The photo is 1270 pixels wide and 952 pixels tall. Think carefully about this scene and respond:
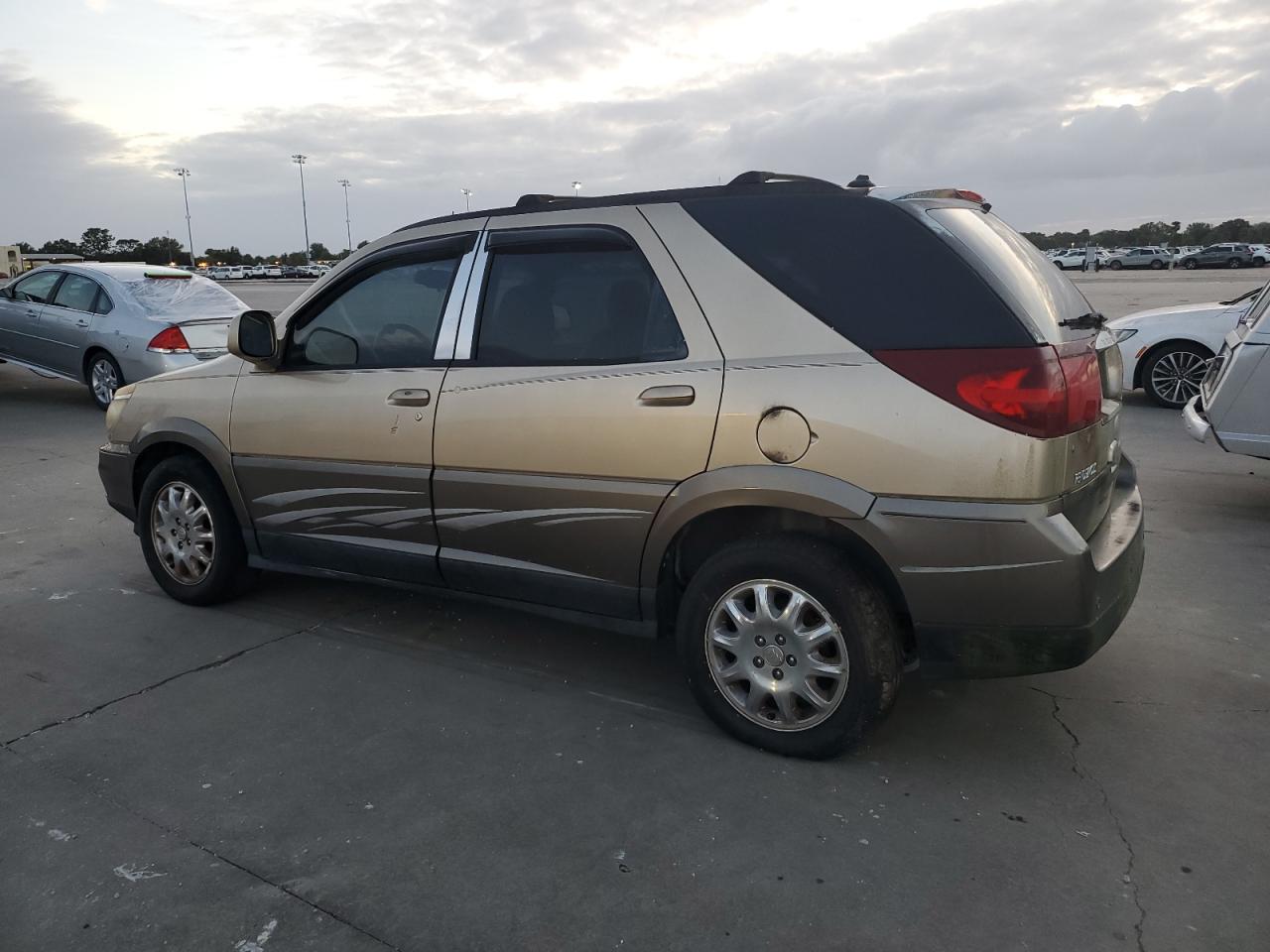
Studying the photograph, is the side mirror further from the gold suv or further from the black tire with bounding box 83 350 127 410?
the black tire with bounding box 83 350 127 410

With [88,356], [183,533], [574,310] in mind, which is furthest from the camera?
[88,356]

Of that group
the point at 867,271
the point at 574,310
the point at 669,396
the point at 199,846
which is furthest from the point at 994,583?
the point at 199,846

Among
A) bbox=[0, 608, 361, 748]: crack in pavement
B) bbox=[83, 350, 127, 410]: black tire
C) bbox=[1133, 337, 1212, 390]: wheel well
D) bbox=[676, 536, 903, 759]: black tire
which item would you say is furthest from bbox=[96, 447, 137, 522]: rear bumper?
bbox=[1133, 337, 1212, 390]: wheel well

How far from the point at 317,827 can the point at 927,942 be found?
1.76m

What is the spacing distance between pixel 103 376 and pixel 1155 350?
37.2 ft

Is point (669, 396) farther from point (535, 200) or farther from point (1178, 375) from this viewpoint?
point (1178, 375)

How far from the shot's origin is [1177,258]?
62.2m

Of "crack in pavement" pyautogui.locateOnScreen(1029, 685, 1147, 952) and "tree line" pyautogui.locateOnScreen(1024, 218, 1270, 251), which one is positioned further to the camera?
"tree line" pyautogui.locateOnScreen(1024, 218, 1270, 251)

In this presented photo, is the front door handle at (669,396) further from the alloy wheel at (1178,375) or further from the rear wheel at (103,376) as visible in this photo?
the rear wheel at (103,376)

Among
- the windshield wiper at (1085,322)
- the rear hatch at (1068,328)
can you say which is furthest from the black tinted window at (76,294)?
the windshield wiper at (1085,322)

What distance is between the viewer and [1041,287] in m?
3.27

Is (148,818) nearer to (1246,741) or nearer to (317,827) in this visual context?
(317,827)

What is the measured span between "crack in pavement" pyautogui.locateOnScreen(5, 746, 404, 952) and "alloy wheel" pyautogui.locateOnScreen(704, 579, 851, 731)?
55.1 inches

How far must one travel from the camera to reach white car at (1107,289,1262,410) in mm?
9648
